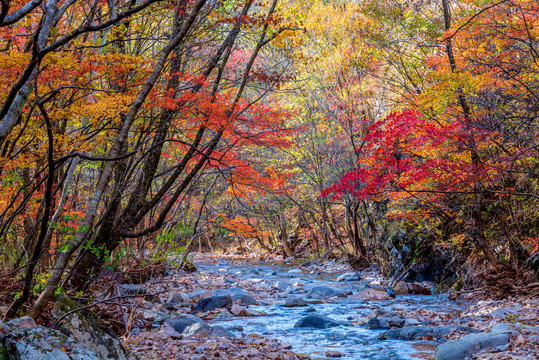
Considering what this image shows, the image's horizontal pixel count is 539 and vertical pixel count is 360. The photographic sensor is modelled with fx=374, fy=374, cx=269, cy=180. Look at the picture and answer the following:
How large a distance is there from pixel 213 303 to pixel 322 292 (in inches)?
154

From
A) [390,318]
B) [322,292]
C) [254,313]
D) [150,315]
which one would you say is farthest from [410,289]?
[150,315]

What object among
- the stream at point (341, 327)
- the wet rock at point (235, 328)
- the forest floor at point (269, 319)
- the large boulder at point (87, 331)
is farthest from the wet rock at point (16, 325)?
the wet rock at point (235, 328)

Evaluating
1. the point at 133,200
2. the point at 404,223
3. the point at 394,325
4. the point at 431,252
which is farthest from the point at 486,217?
the point at 133,200

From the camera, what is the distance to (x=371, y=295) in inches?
441

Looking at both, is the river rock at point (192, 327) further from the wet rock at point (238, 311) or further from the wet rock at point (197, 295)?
the wet rock at point (197, 295)

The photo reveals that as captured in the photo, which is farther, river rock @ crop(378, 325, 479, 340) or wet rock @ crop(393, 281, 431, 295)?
wet rock @ crop(393, 281, 431, 295)

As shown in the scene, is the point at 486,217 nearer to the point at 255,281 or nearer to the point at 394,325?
the point at 394,325

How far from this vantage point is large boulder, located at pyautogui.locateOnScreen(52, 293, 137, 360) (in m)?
4.02

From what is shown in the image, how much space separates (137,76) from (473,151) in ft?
25.2

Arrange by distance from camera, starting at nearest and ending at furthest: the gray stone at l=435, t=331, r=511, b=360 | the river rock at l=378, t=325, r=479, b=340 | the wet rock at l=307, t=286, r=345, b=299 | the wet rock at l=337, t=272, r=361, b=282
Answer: the gray stone at l=435, t=331, r=511, b=360 < the river rock at l=378, t=325, r=479, b=340 < the wet rock at l=307, t=286, r=345, b=299 < the wet rock at l=337, t=272, r=361, b=282

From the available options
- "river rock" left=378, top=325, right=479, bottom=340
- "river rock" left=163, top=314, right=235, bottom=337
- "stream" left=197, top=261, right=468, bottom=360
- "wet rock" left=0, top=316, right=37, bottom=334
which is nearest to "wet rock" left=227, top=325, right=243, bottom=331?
"stream" left=197, top=261, right=468, bottom=360

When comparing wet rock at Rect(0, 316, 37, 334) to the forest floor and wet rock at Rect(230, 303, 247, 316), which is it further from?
wet rock at Rect(230, 303, 247, 316)

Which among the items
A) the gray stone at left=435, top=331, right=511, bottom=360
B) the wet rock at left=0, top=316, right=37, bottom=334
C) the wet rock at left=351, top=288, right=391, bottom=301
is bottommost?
the wet rock at left=351, top=288, right=391, bottom=301

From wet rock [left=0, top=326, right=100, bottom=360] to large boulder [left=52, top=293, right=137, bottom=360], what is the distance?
41 cm
